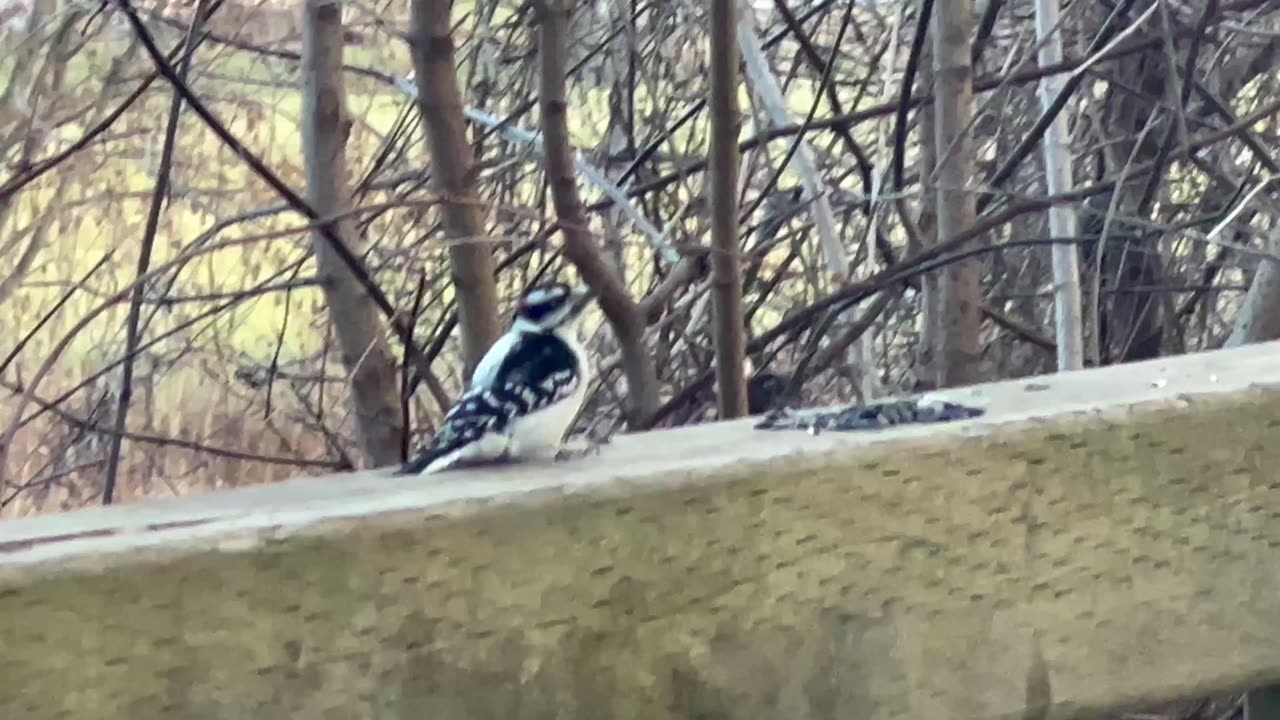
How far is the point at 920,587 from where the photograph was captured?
69 centimetres

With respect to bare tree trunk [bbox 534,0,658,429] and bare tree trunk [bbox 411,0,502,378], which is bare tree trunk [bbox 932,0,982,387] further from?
bare tree trunk [bbox 411,0,502,378]

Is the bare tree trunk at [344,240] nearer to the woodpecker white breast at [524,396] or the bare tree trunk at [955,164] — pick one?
the woodpecker white breast at [524,396]

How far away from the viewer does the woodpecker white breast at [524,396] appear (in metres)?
0.96

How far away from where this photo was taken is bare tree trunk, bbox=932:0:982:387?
2.00 m

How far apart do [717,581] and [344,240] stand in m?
1.24

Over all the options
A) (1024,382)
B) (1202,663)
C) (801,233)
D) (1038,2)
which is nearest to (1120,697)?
(1202,663)

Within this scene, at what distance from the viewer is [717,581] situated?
2.18ft

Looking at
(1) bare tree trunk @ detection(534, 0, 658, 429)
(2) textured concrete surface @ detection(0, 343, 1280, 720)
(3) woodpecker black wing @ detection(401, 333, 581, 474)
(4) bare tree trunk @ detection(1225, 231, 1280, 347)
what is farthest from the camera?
(4) bare tree trunk @ detection(1225, 231, 1280, 347)

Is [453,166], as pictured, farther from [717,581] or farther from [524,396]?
[717,581]

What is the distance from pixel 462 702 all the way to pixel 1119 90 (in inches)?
91.5

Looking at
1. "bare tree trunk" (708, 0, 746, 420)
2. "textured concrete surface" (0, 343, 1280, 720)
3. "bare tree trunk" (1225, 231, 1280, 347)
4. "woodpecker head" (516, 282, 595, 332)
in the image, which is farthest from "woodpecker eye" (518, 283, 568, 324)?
"bare tree trunk" (1225, 231, 1280, 347)

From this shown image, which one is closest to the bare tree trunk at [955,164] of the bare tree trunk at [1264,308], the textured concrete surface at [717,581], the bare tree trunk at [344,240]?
the bare tree trunk at [1264,308]

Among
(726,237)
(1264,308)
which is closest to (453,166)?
(726,237)

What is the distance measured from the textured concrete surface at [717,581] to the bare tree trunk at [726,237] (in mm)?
961
